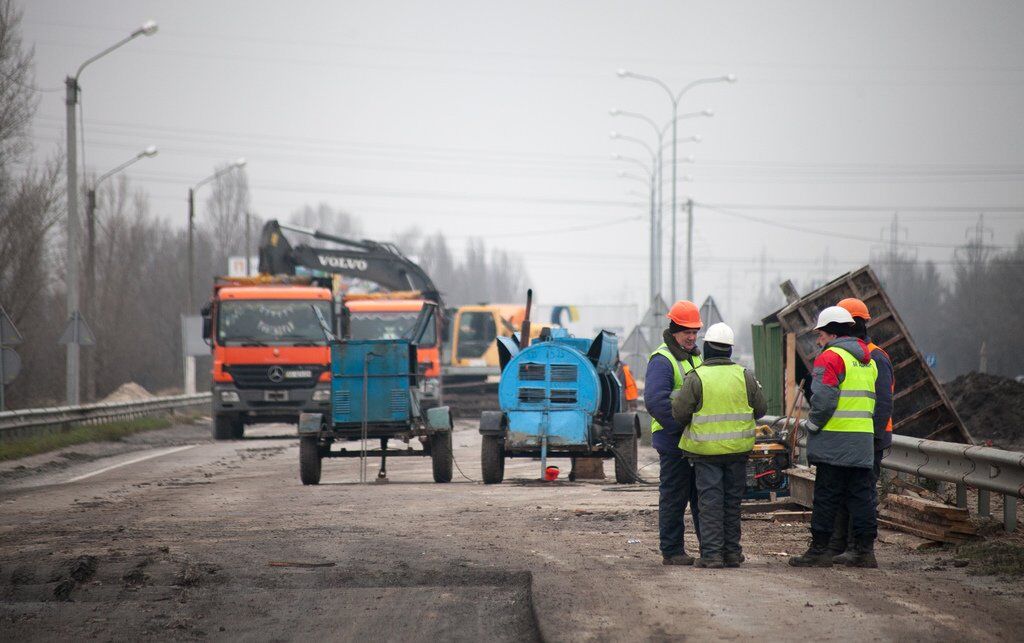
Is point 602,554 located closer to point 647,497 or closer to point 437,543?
point 437,543

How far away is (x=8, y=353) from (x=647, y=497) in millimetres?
14005

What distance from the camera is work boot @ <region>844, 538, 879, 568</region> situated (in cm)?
941

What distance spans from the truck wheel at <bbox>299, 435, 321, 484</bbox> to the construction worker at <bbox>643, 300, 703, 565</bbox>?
8303 mm

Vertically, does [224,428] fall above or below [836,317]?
below

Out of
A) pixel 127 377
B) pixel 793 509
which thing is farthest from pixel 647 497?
pixel 127 377

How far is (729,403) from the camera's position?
9.39 meters

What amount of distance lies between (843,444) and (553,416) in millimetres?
7402

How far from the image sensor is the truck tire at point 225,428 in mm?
28844

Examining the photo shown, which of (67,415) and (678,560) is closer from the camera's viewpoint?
(678,560)

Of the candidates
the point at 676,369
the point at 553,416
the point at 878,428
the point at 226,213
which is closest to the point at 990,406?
the point at 553,416

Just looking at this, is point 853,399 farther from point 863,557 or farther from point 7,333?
point 7,333

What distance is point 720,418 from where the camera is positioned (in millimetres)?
9352

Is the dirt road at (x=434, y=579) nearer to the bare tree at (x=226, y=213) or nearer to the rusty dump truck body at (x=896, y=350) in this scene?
the rusty dump truck body at (x=896, y=350)

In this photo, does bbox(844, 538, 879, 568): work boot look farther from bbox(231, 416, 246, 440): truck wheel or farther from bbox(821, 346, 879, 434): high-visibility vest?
bbox(231, 416, 246, 440): truck wheel
